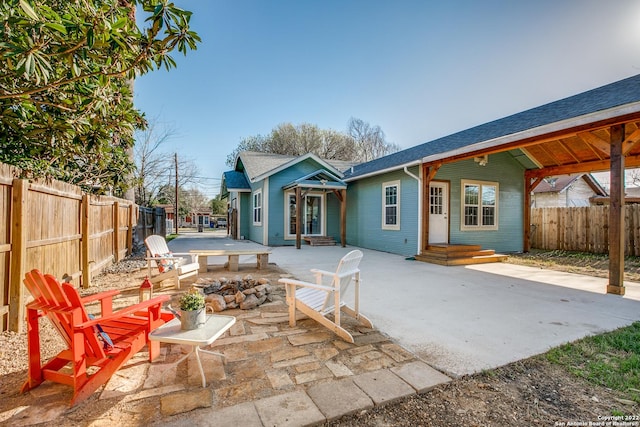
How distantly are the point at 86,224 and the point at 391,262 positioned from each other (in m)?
6.88

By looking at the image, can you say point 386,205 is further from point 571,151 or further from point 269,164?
point 269,164

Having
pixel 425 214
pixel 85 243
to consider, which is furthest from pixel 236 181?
pixel 85 243

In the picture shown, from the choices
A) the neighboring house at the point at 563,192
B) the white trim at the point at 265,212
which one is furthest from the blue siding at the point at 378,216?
the neighboring house at the point at 563,192

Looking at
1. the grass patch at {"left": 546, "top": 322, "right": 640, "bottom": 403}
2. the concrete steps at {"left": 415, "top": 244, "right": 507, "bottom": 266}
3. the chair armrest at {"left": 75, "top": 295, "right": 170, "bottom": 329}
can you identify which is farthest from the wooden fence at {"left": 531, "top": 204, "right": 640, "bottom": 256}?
the chair armrest at {"left": 75, "top": 295, "right": 170, "bottom": 329}

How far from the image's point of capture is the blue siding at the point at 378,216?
9131mm

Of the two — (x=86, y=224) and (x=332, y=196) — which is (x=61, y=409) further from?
(x=332, y=196)

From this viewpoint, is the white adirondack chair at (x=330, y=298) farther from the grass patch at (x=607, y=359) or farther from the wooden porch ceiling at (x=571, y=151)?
the wooden porch ceiling at (x=571, y=151)

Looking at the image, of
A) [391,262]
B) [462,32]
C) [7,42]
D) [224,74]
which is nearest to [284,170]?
[224,74]

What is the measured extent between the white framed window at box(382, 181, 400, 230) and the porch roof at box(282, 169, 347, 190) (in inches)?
71.5

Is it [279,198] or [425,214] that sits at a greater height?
[279,198]

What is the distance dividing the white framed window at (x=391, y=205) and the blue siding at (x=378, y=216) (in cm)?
14

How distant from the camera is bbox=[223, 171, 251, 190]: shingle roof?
49.2 feet

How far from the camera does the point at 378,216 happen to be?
10.8 m

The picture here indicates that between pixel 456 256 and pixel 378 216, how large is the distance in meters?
3.40
